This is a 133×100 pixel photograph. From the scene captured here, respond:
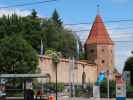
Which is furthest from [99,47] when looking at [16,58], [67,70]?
[16,58]

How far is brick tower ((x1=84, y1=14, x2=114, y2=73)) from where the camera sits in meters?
128

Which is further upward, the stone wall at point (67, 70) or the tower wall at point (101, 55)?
the tower wall at point (101, 55)

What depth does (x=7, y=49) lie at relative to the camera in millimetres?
80562

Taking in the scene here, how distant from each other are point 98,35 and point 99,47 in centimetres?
358

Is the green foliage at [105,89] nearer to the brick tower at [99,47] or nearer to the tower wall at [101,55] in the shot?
the brick tower at [99,47]

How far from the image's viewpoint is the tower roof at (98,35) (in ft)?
429

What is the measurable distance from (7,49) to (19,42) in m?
2.20

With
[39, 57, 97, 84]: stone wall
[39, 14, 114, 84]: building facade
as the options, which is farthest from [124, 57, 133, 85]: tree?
[39, 14, 114, 84]: building facade

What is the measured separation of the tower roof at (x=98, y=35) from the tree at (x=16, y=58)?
51193 mm

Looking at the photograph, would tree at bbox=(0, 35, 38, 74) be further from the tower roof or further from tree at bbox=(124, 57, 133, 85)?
the tower roof

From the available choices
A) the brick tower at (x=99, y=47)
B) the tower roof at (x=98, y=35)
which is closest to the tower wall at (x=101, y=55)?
the brick tower at (x=99, y=47)

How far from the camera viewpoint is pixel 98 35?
132 m

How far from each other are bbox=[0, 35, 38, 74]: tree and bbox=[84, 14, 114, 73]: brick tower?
155 ft

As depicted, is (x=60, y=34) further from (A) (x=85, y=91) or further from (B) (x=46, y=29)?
(A) (x=85, y=91)
